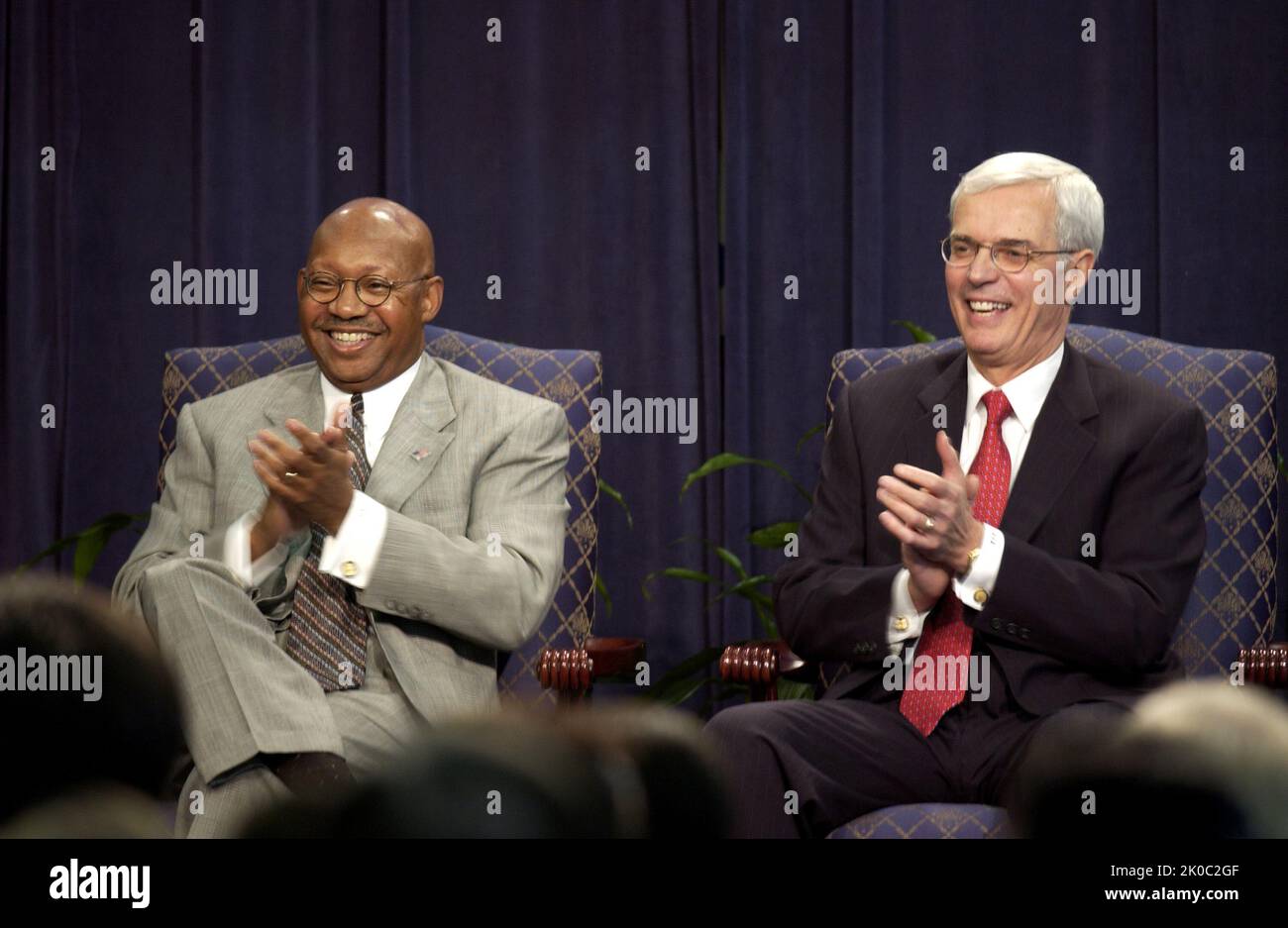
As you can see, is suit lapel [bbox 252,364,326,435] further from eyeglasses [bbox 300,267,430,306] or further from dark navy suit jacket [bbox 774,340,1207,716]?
dark navy suit jacket [bbox 774,340,1207,716]

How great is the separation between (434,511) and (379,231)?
1.67 ft

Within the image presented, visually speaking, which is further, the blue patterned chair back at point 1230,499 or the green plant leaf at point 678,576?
the green plant leaf at point 678,576

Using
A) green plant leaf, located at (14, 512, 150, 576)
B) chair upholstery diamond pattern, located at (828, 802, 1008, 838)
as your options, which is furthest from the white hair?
green plant leaf, located at (14, 512, 150, 576)

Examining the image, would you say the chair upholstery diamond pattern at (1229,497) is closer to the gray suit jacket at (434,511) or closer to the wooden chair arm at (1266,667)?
the wooden chair arm at (1266,667)

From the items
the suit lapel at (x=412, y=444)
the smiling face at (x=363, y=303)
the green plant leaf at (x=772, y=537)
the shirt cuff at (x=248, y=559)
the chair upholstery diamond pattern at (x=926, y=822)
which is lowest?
the chair upholstery diamond pattern at (x=926, y=822)

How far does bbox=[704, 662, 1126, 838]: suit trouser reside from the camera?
2027 mm

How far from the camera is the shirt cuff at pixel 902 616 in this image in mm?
2207

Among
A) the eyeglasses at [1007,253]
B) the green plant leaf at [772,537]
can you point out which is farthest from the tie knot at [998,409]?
the green plant leaf at [772,537]

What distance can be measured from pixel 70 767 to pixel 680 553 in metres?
2.53

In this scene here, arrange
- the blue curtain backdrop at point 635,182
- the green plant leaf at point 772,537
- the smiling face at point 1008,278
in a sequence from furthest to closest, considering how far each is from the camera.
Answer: the blue curtain backdrop at point 635,182, the green plant leaf at point 772,537, the smiling face at point 1008,278

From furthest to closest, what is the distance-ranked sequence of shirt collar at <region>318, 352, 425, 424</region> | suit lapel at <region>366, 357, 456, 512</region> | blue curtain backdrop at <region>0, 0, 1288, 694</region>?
blue curtain backdrop at <region>0, 0, 1288, 694</region>, shirt collar at <region>318, 352, 425, 424</region>, suit lapel at <region>366, 357, 456, 512</region>

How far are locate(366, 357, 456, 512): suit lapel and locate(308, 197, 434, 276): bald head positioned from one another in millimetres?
209
